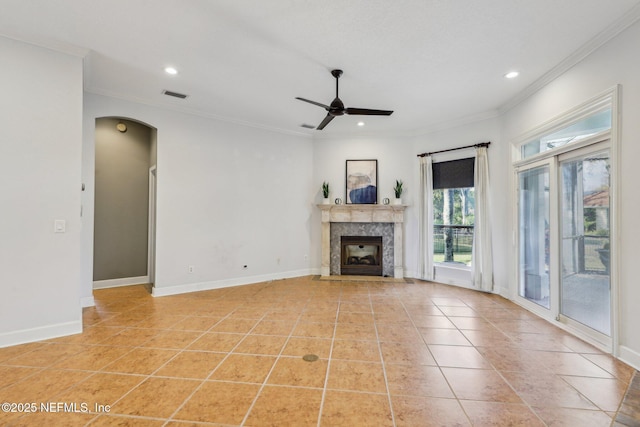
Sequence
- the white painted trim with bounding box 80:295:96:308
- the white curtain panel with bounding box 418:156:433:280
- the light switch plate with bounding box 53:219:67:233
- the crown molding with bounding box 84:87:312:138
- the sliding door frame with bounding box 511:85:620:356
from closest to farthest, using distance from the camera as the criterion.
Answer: the sliding door frame with bounding box 511:85:620:356, the light switch plate with bounding box 53:219:67:233, the white painted trim with bounding box 80:295:96:308, the crown molding with bounding box 84:87:312:138, the white curtain panel with bounding box 418:156:433:280

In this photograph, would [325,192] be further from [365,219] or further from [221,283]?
[221,283]

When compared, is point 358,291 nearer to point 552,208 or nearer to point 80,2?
point 552,208

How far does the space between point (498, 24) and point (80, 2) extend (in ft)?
12.2

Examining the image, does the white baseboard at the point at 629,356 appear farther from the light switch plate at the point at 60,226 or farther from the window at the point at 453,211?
the light switch plate at the point at 60,226

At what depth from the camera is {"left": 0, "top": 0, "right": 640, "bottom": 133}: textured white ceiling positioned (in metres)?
2.49

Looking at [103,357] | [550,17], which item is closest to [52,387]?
[103,357]

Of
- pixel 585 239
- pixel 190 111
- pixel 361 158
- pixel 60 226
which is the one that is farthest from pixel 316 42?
pixel 585 239

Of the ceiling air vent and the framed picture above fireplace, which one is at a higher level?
the ceiling air vent

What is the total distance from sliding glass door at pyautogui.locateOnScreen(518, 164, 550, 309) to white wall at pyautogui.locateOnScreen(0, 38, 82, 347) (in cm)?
562

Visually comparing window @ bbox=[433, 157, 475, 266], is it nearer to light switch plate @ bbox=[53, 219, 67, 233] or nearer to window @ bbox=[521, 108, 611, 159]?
window @ bbox=[521, 108, 611, 159]

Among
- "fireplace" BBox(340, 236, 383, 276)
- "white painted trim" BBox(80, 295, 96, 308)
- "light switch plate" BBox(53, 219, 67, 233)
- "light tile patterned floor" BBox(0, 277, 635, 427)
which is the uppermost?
"light switch plate" BBox(53, 219, 67, 233)

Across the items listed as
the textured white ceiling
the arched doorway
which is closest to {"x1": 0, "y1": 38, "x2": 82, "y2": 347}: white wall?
the textured white ceiling

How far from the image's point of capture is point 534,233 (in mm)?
Answer: 3992

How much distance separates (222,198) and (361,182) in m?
2.88
